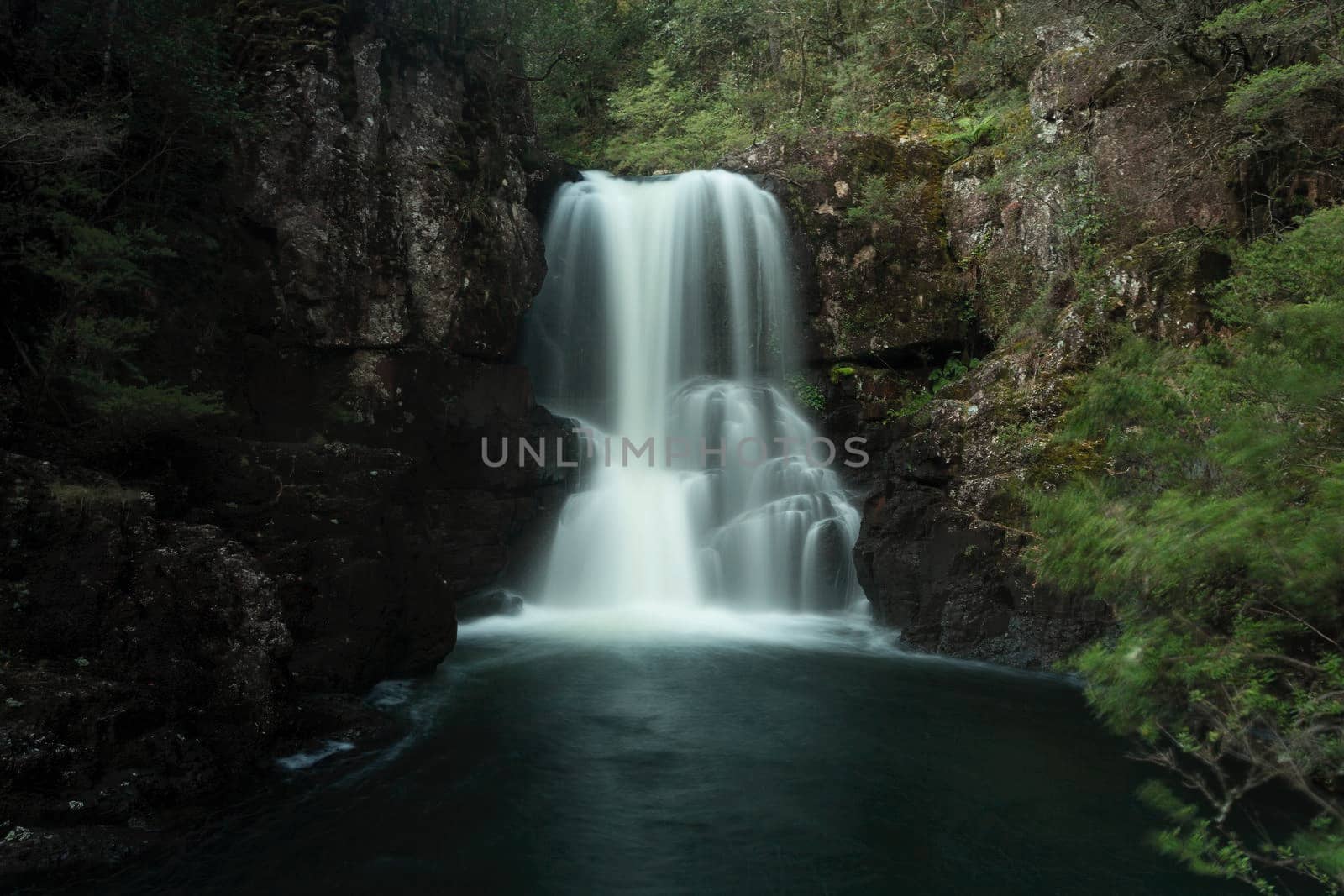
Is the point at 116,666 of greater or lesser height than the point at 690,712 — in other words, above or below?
above

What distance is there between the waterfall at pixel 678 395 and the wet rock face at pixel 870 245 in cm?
70

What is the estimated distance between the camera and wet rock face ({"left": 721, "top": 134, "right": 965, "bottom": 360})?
53.9ft

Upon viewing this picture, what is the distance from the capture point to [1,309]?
8234mm

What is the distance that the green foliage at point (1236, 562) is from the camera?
14.1ft

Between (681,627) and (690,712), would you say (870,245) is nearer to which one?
(681,627)

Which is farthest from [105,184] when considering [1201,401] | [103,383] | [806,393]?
[806,393]

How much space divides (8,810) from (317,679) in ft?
10.3

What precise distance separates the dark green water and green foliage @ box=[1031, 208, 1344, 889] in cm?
111

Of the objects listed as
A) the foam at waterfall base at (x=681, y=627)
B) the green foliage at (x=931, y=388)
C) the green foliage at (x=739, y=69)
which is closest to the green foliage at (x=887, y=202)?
the green foliage at (x=739, y=69)

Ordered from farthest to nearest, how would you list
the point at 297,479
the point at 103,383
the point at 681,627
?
the point at 681,627, the point at 297,479, the point at 103,383

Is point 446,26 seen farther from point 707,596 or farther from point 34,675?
point 34,675

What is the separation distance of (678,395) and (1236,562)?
42.4 feet

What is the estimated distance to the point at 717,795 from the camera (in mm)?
7078
